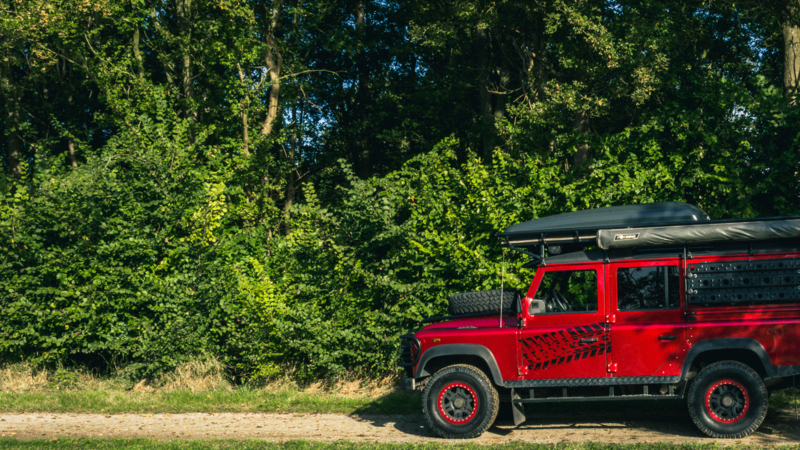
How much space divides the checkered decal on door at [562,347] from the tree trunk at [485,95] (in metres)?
Result: 15.4

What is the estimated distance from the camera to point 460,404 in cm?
807

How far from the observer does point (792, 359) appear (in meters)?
7.07

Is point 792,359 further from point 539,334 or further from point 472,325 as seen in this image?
point 472,325

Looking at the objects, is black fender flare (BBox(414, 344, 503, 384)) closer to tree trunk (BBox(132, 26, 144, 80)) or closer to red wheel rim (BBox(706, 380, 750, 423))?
red wheel rim (BBox(706, 380, 750, 423))

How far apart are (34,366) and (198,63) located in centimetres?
1104

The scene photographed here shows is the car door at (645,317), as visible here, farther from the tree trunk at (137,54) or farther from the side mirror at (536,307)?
the tree trunk at (137,54)

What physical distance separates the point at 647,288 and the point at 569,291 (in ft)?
2.99

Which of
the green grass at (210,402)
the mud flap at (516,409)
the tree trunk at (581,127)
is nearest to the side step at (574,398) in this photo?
the mud flap at (516,409)

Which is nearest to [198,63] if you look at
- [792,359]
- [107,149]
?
[107,149]

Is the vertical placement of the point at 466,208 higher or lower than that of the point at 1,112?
lower

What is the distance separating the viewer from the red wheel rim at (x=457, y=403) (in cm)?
804

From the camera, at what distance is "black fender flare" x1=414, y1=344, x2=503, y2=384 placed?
790cm

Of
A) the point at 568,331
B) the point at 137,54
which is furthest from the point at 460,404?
the point at 137,54

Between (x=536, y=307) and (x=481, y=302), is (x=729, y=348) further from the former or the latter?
(x=481, y=302)
